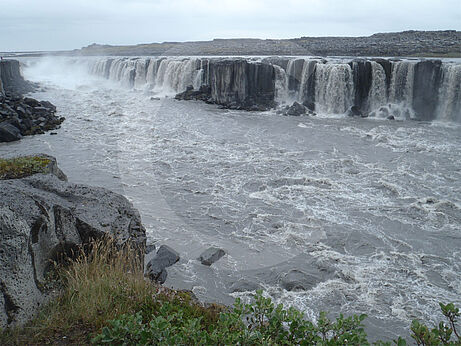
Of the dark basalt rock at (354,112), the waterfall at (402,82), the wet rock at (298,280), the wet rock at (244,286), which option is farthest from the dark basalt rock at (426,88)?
the wet rock at (244,286)

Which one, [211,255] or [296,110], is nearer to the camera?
[211,255]

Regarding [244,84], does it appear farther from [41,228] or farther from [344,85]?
[41,228]

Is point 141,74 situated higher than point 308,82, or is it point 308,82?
point 141,74

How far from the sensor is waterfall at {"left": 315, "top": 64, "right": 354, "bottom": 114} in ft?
97.2

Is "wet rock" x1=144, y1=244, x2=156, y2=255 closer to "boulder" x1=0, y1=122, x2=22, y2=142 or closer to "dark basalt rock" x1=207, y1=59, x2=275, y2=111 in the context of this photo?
"boulder" x1=0, y1=122, x2=22, y2=142

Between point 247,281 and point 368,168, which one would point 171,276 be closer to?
point 247,281

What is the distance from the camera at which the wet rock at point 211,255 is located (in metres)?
9.60

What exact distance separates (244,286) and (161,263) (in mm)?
2081

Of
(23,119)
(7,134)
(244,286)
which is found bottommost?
(244,286)

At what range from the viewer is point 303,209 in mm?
12664

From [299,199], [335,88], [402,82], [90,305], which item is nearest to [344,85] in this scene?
[335,88]

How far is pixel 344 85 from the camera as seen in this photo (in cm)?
2961

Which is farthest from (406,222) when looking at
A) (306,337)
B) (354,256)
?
(306,337)

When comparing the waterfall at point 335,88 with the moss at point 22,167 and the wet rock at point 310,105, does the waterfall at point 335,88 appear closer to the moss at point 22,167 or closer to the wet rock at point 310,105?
the wet rock at point 310,105
